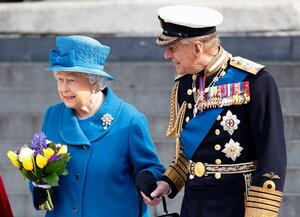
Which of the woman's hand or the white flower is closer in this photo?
the woman's hand

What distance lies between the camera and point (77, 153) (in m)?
5.71

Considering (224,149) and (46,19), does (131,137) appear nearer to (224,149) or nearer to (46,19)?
(224,149)

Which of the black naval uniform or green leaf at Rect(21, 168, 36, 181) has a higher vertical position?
the black naval uniform

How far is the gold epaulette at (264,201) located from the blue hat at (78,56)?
110 cm

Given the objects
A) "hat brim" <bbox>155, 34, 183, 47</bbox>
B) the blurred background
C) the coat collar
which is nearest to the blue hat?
the coat collar

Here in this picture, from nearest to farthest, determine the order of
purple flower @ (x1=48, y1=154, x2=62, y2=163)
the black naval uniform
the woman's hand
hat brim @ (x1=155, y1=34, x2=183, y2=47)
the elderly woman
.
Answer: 1. the black naval uniform
2. hat brim @ (x1=155, y1=34, x2=183, y2=47)
3. the woman's hand
4. purple flower @ (x1=48, y1=154, x2=62, y2=163)
5. the elderly woman

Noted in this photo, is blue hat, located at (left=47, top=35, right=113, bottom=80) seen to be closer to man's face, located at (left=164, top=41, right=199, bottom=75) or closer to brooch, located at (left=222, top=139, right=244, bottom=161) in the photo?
man's face, located at (left=164, top=41, right=199, bottom=75)

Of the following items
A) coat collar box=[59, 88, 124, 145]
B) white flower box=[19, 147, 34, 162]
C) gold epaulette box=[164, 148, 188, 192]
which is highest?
coat collar box=[59, 88, 124, 145]

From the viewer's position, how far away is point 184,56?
5242 millimetres

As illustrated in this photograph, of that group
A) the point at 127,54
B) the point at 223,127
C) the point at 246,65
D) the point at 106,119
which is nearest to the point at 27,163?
the point at 106,119

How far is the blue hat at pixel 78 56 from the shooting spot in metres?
5.59

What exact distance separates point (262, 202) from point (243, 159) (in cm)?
24

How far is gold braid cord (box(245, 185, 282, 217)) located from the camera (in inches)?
199

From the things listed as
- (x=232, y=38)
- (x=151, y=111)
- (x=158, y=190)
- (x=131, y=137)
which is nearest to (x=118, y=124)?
(x=131, y=137)
